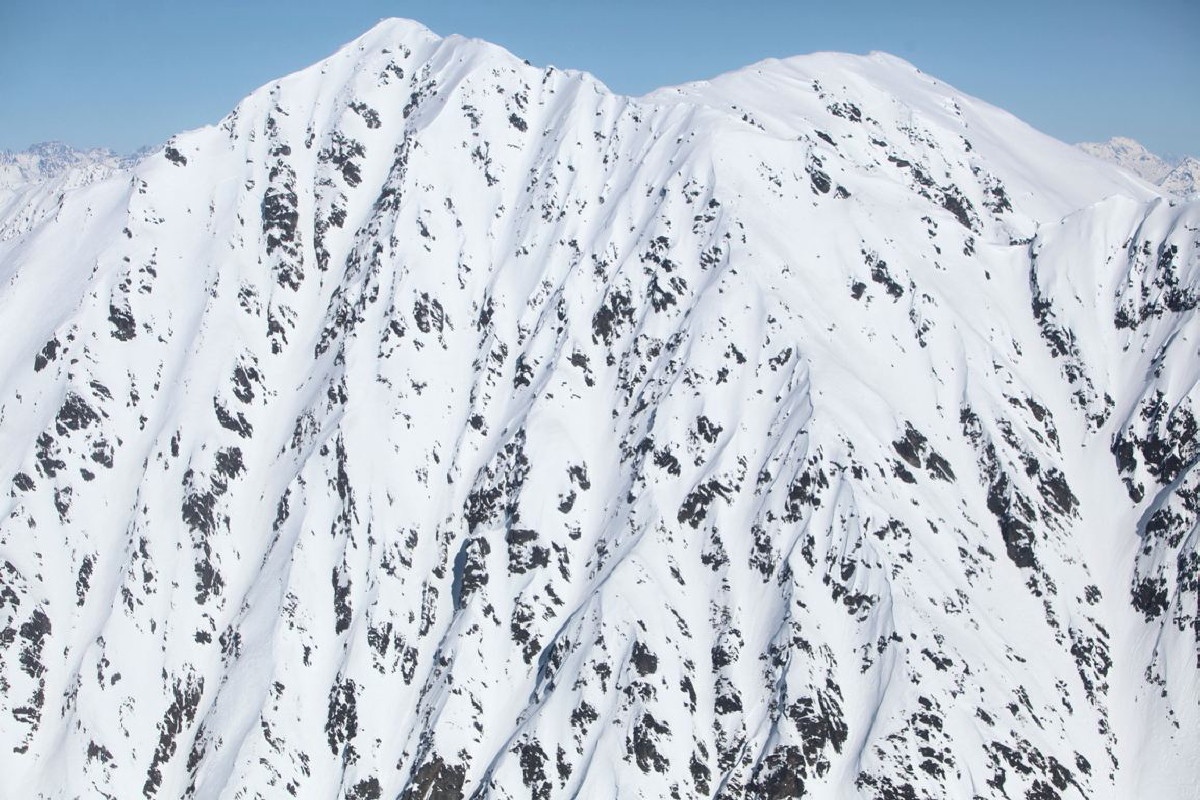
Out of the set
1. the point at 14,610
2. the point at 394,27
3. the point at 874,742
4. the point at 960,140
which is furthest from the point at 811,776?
the point at 394,27

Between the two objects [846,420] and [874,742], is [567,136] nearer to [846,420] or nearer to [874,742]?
[846,420]

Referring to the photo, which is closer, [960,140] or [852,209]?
[852,209]

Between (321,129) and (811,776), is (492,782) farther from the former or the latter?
(321,129)

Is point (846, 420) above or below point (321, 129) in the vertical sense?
below

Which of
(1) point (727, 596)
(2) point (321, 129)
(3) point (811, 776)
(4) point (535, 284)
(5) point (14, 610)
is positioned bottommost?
(5) point (14, 610)

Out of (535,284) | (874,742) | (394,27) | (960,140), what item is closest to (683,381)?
(535,284)

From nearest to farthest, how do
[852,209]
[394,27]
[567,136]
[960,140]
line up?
[852,209]
[567,136]
[960,140]
[394,27]

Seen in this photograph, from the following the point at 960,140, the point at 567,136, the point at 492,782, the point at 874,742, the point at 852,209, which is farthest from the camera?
the point at 960,140
